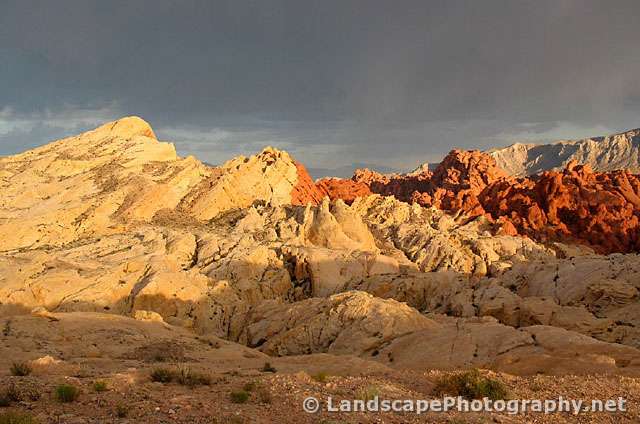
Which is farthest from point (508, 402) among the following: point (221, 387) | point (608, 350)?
point (608, 350)

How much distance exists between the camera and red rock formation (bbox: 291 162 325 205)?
82.6 metres

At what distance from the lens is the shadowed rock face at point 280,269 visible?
88.9 ft

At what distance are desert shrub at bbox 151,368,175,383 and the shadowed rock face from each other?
11.1 meters

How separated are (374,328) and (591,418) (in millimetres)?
17041

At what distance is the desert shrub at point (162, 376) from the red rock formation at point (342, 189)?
93.3m

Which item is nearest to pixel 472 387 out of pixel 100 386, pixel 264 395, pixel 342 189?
pixel 264 395

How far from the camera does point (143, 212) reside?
58938 millimetres

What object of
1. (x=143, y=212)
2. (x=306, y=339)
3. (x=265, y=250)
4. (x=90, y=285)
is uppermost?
(x=143, y=212)

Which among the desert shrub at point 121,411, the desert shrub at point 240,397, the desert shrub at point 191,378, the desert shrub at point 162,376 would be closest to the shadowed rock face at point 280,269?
the desert shrub at point 191,378

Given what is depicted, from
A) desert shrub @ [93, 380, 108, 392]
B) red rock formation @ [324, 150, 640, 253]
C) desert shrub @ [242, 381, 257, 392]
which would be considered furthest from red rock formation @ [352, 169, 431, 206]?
desert shrub @ [93, 380, 108, 392]

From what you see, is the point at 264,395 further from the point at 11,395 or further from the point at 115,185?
the point at 115,185

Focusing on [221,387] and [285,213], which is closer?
[221,387]

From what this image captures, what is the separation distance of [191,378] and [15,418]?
5716 mm

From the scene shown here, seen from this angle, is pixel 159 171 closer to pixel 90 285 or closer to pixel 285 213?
pixel 285 213
